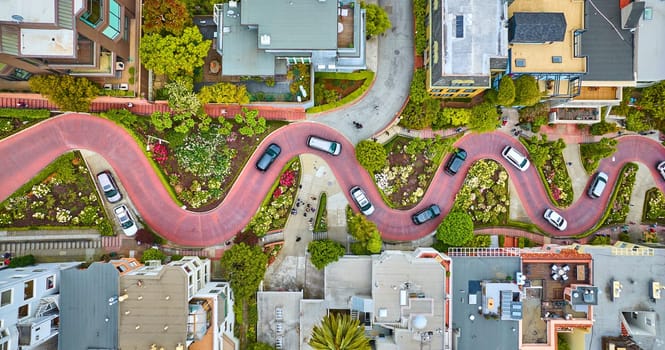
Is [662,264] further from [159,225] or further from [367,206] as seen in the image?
[159,225]

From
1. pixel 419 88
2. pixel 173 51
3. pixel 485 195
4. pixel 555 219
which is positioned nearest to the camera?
pixel 173 51

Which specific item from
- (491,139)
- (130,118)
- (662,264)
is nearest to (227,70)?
(130,118)

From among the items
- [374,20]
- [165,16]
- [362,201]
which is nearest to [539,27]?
[374,20]

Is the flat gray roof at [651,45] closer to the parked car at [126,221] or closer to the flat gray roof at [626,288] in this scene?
the flat gray roof at [626,288]

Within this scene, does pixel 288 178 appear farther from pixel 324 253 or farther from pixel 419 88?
pixel 419 88

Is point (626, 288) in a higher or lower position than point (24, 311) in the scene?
higher

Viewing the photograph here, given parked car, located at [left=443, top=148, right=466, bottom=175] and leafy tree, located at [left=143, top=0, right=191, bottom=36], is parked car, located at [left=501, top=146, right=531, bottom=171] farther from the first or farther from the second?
leafy tree, located at [left=143, top=0, right=191, bottom=36]
